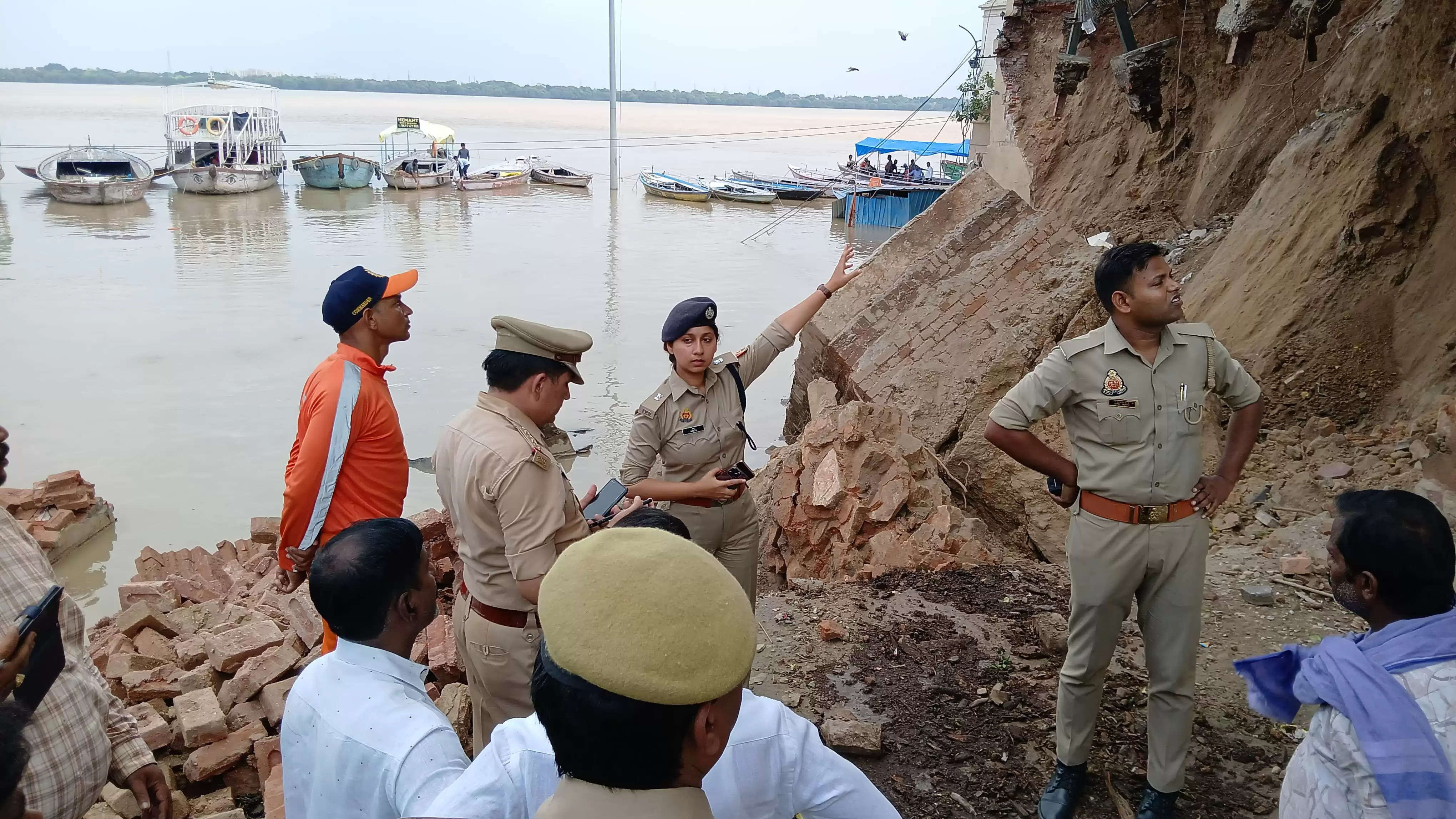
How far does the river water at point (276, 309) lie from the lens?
35.8 feet

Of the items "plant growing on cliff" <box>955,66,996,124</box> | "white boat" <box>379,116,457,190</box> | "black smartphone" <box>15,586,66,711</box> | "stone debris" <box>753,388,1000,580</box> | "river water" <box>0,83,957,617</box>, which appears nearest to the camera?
"black smartphone" <box>15,586,66,711</box>

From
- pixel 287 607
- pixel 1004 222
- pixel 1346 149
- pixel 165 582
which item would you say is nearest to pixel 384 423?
pixel 287 607

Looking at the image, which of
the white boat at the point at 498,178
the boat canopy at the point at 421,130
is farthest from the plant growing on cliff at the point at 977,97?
the boat canopy at the point at 421,130

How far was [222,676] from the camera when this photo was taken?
14.1ft

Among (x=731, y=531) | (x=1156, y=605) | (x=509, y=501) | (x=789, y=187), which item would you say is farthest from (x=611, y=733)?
(x=789, y=187)

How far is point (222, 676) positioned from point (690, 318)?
282 centimetres

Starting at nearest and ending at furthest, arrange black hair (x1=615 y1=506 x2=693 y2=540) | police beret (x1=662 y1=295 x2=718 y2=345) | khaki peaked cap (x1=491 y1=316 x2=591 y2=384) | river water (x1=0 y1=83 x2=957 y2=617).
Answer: black hair (x1=615 y1=506 x2=693 y2=540) < khaki peaked cap (x1=491 y1=316 x2=591 y2=384) < police beret (x1=662 y1=295 x2=718 y2=345) < river water (x1=0 y1=83 x2=957 y2=617)

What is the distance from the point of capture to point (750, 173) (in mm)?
48969

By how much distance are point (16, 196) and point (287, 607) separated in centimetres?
4254

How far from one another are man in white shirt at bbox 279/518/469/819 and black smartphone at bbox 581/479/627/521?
4.06ft

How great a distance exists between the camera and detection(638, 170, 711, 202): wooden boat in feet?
140

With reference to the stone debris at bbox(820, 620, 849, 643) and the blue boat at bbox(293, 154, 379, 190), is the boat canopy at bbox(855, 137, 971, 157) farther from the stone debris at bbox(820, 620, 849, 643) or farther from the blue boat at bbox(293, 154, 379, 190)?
the stone debris at bbox(820, 620, 849, 643)

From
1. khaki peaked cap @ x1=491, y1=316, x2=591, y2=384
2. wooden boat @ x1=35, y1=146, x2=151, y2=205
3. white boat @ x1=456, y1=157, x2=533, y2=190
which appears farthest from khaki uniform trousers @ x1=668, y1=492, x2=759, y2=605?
white boat @ x1=456, y1=157, x2=533, y2=190

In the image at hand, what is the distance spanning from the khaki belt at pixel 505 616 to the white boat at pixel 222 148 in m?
41.1
